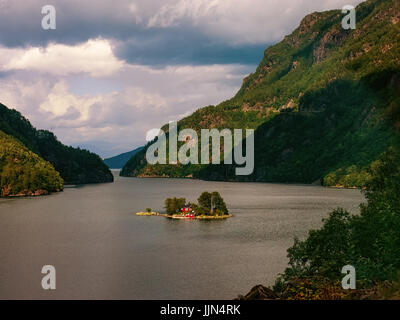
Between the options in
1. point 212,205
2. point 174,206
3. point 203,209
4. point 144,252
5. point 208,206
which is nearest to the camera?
point 144,252

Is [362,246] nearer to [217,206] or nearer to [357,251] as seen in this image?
[357,251]

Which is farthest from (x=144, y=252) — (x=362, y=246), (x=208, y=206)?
(x=208, y=206)

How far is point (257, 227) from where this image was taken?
445 feet

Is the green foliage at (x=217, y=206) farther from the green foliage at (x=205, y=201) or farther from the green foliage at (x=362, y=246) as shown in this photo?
the green foliage at (x=362, y=246)

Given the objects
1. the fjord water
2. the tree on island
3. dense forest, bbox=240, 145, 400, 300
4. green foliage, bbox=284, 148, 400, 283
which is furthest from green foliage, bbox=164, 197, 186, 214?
green foliage, bbox=284, 148, 400, 283

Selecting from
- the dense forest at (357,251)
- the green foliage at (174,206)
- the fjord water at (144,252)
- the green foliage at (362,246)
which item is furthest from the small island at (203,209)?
the green foliage at (362,246)

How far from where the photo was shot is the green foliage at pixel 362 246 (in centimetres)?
5115

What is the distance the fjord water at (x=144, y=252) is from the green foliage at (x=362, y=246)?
1293cm

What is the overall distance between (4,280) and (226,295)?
34.0 metres

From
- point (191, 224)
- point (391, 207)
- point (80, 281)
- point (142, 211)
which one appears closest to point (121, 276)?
point (80, 281)

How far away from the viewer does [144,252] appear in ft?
335

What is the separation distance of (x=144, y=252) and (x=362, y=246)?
52.7m
